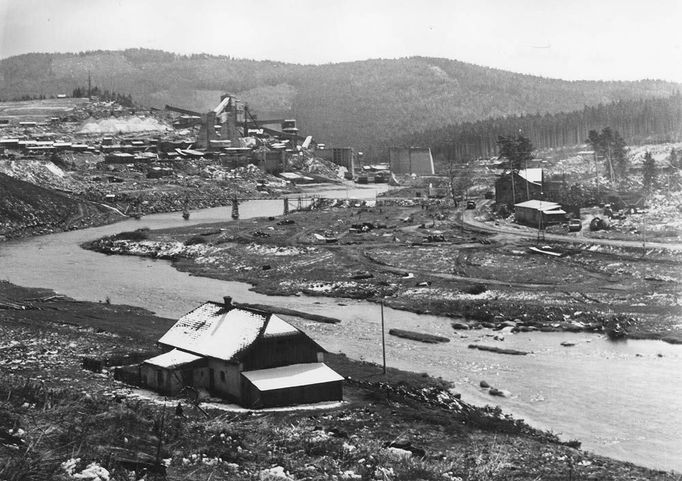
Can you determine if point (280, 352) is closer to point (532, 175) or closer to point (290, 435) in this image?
point (290, 435)

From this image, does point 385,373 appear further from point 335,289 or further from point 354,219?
point 354,219

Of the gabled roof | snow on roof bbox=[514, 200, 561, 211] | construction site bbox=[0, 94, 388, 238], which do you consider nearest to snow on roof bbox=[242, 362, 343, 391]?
the gabled roof

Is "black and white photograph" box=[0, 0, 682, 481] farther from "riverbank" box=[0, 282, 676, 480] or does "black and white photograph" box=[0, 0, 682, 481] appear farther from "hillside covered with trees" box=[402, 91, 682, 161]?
"hillside covered with trees" box=[402, 91, 682, 161]

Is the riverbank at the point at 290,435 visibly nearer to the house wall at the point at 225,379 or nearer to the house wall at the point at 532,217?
the house wall at the point at 225,379

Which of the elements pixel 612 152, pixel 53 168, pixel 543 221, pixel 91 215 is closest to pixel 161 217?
pixel 91 215

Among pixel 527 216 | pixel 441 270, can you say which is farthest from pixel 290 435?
pixel 527 216

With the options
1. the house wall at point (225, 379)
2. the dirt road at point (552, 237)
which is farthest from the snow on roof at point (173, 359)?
the dirt road at point (552, 237)
